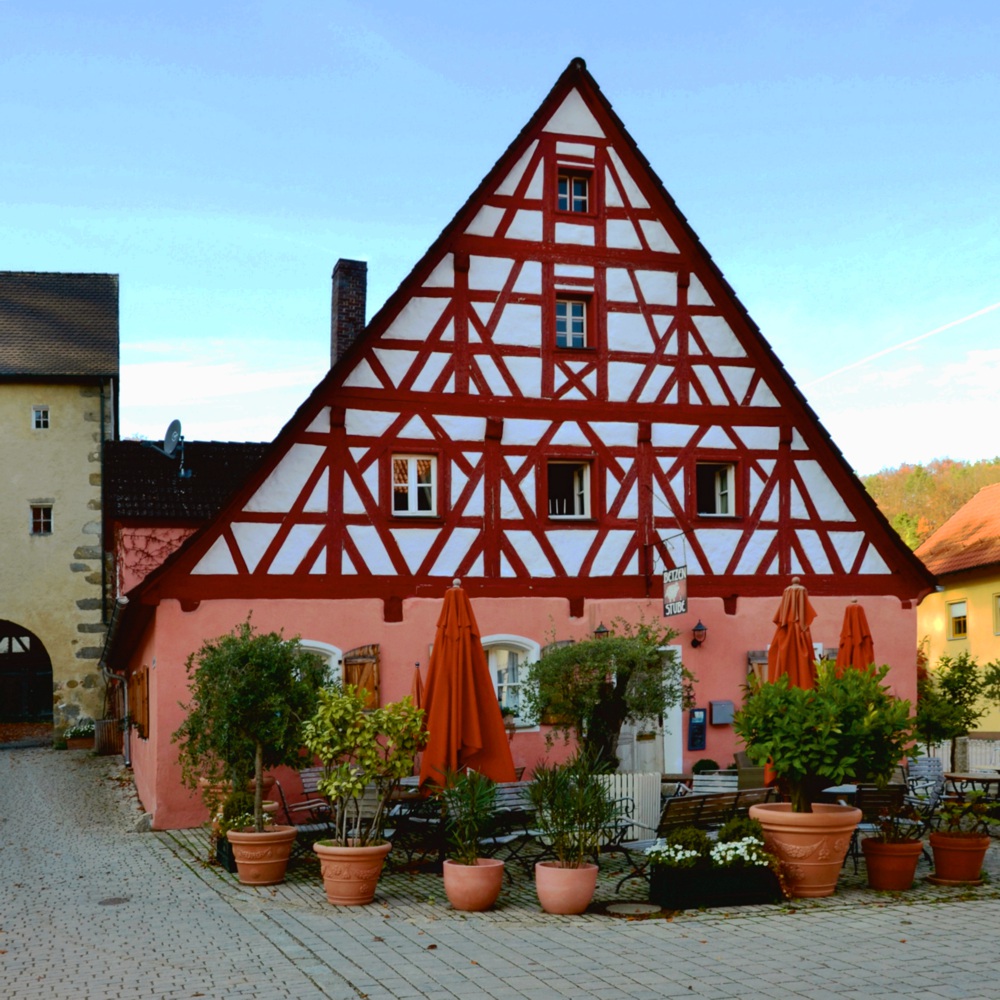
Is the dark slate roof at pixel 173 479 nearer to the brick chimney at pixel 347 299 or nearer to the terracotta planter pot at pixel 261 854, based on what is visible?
the brick chimney at pixel 347 299

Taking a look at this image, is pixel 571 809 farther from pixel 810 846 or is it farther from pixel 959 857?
pixel 959 857

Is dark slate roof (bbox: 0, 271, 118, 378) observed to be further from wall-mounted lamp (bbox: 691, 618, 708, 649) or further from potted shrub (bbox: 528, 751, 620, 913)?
potted shrub (bbox: 528, 751, 620, 913)

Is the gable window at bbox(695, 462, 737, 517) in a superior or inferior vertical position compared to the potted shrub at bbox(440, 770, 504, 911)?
superior

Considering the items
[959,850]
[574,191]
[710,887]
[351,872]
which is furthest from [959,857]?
[574,191]

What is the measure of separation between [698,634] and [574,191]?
6.97 m

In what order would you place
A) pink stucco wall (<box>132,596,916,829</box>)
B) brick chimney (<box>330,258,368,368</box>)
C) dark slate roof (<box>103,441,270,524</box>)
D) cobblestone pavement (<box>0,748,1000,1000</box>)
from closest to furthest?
cobblestone pavement (<box>0,748,1000,1000</box>), pink stucco wall (<box>132,596,916,829</box>), brick chimney (<box>330,258,368,368</box>), dark slate roof (<box>103,441,270,524</box>)

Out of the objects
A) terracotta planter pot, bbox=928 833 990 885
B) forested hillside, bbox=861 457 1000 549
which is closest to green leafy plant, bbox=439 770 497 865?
terracotta planter pot, bbox=928 833 990 885

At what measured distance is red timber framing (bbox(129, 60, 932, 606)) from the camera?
1748cm

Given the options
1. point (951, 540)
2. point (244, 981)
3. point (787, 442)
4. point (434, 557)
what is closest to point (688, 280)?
point (787, 442)

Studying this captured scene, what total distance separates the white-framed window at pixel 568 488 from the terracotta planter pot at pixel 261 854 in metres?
8.20

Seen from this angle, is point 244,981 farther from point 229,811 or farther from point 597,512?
point 597,512

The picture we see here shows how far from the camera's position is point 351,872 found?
10.6 meters

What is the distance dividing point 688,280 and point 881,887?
10.7 m

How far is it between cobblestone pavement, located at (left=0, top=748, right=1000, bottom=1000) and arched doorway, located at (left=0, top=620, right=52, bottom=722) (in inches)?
971
